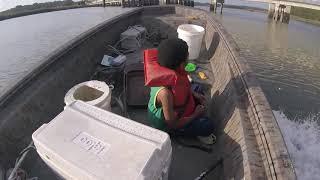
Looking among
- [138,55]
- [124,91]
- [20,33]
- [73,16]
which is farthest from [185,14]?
[73,16]

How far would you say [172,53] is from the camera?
2789 mm

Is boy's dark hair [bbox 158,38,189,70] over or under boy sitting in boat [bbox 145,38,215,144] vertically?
over

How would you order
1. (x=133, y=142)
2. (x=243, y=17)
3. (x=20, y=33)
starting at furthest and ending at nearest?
(x=243, y=17) → (x=20, y=33) → (x=133, y=142)

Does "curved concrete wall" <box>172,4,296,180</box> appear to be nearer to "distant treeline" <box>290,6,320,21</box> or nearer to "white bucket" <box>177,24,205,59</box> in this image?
"white bucket" <box>177,24,205,59</box>

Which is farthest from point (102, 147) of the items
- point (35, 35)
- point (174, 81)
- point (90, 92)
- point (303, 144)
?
point (35, 35)

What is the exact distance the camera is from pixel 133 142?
6.79ft

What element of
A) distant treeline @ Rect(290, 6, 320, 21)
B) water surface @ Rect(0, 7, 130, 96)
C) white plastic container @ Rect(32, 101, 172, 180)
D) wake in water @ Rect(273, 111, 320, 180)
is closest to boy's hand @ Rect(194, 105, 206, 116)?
white plastic container @ Rect(32, 101, 172, 180)

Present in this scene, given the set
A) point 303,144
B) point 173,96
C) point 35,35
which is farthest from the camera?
point 35,35

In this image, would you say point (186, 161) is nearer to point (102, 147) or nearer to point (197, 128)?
point (197, 128)

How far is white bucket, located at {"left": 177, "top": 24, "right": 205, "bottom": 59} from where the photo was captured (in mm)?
5023

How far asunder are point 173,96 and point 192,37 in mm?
2272

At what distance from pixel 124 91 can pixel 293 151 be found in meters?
5.54

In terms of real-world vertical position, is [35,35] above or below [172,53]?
below

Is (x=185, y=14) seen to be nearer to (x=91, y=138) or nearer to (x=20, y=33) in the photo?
(x=91, y=138)
